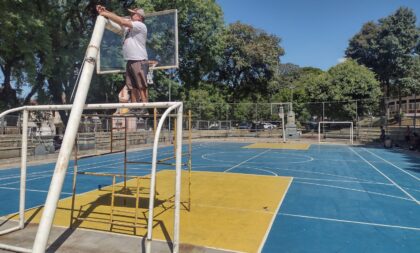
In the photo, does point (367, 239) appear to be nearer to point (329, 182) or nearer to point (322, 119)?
point (329, 182)

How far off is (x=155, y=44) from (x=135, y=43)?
123 centimetres

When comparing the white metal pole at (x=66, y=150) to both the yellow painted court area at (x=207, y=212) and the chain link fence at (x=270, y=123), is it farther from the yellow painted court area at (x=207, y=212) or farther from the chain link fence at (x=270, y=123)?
the chain link fence at (x=270, y=123)

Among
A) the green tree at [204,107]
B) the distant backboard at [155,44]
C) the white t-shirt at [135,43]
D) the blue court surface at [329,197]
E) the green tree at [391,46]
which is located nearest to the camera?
the white t-shirt at [135,43]

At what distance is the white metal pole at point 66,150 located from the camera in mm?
4336

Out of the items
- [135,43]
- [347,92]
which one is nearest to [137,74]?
[135,43]

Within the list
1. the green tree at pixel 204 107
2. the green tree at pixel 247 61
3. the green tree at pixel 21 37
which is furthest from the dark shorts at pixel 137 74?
the green tree at pixel 247 61

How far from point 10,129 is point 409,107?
46.8 metres

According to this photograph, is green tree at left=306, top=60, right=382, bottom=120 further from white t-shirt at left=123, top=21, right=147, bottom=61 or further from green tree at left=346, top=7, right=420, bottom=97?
white t-shirt at left=123, top=21, right=147, bottom=61

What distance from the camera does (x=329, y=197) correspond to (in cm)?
1013

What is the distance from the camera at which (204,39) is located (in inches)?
1399

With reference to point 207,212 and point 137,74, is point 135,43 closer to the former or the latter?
point 137,74

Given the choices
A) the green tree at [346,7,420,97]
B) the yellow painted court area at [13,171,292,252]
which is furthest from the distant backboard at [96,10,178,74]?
the green tree at [346,7,420,97]

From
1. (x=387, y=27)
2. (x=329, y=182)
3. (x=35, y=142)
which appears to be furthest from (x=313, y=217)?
(x=387, y=27)

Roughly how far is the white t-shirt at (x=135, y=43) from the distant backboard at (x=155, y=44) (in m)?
0.61
